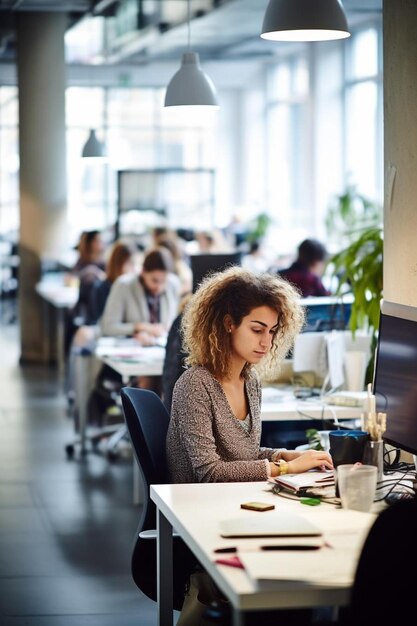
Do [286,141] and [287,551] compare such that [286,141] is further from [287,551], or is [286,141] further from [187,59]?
[287,551]

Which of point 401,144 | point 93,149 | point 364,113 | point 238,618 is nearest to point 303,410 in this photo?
point 401,144

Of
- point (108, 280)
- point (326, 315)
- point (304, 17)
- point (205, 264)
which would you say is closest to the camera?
point (304, 17)

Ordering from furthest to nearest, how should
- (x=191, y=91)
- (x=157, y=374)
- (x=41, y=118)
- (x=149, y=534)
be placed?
(x=41, y=118) < (x=191, y=91) < (x=157, y=374) < (x=149, y=534)

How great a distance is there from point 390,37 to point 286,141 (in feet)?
48.0

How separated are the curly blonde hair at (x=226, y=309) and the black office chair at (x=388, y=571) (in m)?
1.36

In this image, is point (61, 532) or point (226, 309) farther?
point (61, 532)

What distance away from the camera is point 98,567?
201 inches

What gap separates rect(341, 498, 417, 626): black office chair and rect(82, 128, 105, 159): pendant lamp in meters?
9.18

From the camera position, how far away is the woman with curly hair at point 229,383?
3.44m

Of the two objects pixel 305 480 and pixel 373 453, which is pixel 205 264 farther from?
pixel 373 453

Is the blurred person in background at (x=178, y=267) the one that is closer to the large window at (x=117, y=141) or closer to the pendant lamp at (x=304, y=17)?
the pendant lamp at (x=304, y=17)

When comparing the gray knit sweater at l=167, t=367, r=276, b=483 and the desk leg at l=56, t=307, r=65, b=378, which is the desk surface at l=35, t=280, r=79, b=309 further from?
the gray knit sweater at l=167, t=367, r=276, b=483

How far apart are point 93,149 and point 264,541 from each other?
8.95 meters

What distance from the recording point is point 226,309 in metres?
3.55
